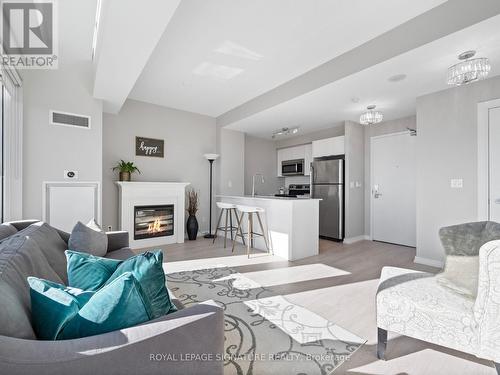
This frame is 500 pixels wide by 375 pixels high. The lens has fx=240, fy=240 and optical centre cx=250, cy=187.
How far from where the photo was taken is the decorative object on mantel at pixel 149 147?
4.49 meters

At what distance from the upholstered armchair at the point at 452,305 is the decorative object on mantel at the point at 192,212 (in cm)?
370

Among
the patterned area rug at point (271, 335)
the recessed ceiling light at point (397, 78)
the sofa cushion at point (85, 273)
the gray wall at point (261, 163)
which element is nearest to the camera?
the sofa cushion at point (85, 273)

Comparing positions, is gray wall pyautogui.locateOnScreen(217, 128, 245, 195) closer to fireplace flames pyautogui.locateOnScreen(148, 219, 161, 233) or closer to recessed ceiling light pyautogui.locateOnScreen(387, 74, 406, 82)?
fireplace flames pyautogui.locateOnScreen(148, 219, 161, 233)

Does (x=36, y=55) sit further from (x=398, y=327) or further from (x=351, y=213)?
(x=351, y=213)

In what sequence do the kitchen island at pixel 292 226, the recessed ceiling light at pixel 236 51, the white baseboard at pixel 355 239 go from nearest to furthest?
the recessed ceiling light at pixel 236 51 < the kitchen island at pixel 292 226 < the white baseboard at pixel 355 239

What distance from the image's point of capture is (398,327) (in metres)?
1.48

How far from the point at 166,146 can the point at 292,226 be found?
2971mm

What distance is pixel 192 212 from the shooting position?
492 cm

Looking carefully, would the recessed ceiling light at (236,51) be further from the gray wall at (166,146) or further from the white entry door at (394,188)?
the white entry door at (394,188)

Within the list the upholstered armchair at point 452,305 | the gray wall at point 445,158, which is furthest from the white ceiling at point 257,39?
the upholstered armchair at point 452,305

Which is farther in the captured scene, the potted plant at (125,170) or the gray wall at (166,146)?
the gray wall at (166,146)

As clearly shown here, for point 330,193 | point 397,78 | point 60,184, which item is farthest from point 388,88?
point 60,184

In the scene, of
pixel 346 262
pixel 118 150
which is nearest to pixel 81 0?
pixel 118 150

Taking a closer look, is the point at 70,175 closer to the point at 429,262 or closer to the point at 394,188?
the point at 429,262
